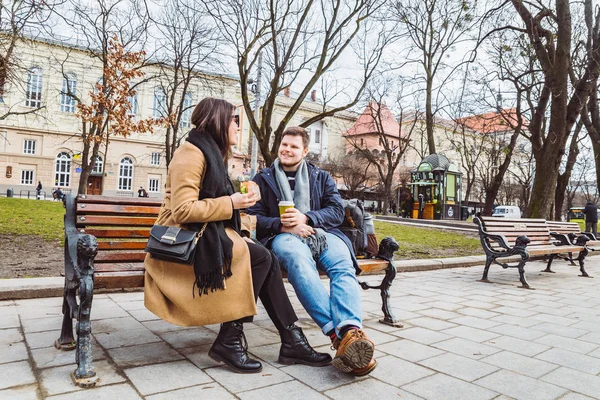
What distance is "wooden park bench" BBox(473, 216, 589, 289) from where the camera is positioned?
6.86 m

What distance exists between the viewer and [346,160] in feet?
158

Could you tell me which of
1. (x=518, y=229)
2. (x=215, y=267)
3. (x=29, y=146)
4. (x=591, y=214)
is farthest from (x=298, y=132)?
(x=29, y=146)

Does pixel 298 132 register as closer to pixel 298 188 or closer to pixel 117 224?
pixel 298 188

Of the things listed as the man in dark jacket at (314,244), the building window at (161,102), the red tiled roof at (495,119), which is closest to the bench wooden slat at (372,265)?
the man in dark jacket at (314,244)

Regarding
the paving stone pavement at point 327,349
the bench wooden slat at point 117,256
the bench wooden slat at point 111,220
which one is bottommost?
the paving stone pavement at point 327,349

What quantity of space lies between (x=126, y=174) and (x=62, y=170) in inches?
214

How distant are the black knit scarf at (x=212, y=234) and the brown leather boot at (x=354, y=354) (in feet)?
2.65

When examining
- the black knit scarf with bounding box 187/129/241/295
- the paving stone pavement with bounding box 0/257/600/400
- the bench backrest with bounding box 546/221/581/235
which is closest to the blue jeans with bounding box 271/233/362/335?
the paving stone pavement with bounding box 0/257/600/400

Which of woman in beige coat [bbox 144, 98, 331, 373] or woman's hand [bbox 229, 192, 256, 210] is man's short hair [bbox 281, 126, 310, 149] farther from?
woman's hand [bbox 229, 192, 256, 210]

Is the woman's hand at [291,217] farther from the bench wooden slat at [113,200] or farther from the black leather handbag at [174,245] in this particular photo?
the bench wooden slat at [113,200]

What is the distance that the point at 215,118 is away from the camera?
303cm

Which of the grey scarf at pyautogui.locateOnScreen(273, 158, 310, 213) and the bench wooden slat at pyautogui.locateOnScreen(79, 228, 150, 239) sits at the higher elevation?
the grey scarf at pyautogui.locateOnScreen(273, 158, 310, 213)

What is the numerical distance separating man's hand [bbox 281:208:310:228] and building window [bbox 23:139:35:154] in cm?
4383

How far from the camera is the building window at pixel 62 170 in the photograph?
137ft
